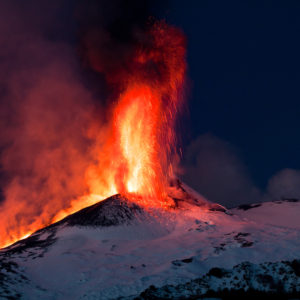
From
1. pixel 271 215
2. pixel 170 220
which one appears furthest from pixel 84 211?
pixel 271 215

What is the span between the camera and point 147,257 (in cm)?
3969

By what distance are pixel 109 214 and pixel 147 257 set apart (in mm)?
16175

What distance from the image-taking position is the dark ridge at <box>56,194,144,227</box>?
52750 mm

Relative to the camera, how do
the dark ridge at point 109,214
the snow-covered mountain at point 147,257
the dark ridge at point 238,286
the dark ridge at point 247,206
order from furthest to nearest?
1. the dark ridge at point 247,206
2. the dark ridge at point 109,214
3. the snow-covered mountain at point 147,257
4. the dark ridge at point 238,286

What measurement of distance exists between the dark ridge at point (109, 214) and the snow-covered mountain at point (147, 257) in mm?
146

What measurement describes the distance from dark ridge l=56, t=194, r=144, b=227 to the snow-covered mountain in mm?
146

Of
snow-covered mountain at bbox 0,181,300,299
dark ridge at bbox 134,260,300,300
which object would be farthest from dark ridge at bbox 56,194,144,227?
dark ridge at bbox 134,260,300,300

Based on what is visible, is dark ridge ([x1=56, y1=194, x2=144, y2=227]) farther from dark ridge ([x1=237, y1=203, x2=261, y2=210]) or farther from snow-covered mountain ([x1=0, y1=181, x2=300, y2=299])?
dark ridge ([x1=237, y1=203, x2=261, y2=210])

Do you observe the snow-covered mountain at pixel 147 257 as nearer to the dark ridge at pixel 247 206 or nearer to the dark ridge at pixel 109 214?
the dark ridge at pixel 109 214

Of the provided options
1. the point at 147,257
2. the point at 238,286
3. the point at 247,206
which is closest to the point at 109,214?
Answer: the point at 147,257

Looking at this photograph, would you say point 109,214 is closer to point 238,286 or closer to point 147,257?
point 147,257

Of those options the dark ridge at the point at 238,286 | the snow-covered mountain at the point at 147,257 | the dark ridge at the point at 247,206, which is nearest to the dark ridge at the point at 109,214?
the snow-covered mountain at the point at 147,257

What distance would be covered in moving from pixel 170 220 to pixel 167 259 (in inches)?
689

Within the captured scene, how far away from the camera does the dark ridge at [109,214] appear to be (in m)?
52.8
